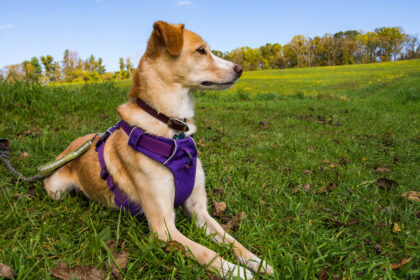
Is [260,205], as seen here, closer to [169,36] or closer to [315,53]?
[169,36]

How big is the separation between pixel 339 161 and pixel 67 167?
3.86 m

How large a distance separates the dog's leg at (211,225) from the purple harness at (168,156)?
0.49ft

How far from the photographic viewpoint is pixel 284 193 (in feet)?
10.3

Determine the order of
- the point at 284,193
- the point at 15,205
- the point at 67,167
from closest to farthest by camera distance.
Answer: the point at 15,205, the point at 67,167, the point at 284,193

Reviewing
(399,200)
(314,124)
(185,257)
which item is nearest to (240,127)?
(314,124)

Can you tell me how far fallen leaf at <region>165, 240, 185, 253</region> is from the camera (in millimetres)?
1891

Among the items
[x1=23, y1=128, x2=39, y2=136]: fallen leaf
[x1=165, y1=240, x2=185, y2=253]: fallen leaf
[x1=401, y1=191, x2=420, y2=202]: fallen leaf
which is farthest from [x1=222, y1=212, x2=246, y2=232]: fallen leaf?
[x1=23, y1=128, x2=39, y2=136]: fallen leaf

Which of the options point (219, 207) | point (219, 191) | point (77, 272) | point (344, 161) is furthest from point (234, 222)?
point (344, 161)

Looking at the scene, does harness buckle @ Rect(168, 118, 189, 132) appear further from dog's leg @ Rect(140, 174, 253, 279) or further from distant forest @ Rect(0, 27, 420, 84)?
distant forest @ Rect(0, 27, 420, 84)

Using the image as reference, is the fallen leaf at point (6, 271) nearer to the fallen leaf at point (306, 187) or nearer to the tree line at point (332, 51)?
the fallen leaf at point (306, 187)

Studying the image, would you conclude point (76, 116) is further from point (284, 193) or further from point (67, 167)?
point (284, 193)

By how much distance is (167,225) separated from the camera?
2059 mm

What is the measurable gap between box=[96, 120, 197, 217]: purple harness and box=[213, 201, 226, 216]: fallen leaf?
55 cm

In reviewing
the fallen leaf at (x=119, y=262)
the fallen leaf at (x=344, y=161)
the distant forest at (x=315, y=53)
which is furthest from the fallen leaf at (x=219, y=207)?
the distant forest at (x=315, y=53)
